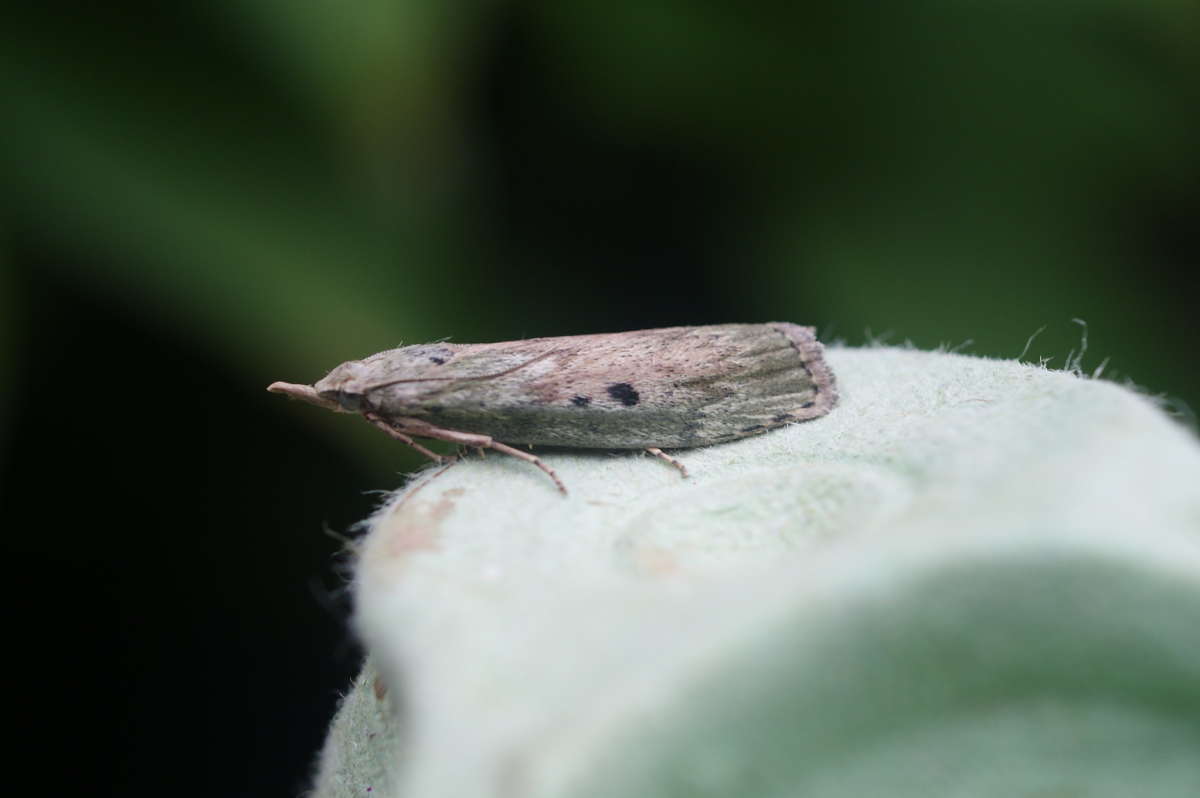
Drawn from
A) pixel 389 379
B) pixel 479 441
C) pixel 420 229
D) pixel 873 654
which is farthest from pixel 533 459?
pixel 420 229

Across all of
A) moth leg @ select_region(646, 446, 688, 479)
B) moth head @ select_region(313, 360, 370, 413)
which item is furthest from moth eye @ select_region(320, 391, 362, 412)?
moth leg @ select_region(646, 446, 688, 479)

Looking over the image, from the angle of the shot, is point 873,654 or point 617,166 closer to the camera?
point 873,654

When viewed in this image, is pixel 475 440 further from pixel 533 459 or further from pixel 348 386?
pixel 348 386

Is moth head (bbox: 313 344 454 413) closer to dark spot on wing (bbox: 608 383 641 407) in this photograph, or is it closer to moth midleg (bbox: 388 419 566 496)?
moth midleg (bbox: 388 419 566 496)

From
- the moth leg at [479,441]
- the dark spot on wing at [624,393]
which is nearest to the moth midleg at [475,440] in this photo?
the moth leg at [479,441]

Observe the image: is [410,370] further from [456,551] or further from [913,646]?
[913,646]

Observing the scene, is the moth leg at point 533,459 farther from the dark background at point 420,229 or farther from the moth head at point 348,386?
the dark background at point 420,229

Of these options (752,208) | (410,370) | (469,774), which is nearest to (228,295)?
(410,370)
